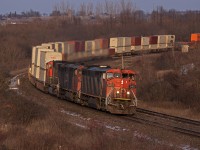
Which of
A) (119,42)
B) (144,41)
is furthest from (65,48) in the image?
(144,41)

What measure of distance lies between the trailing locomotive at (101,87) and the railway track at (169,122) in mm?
942

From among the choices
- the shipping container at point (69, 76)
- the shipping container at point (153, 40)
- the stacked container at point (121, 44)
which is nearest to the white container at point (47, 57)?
the shipping container at point (69, 76)

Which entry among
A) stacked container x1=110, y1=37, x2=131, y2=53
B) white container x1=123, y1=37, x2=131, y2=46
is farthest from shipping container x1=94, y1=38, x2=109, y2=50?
white container x1=123, y1=37, x2=131, y2=46

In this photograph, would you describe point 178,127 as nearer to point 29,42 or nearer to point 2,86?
point 2,86

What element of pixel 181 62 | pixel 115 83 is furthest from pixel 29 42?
pixel 115 83

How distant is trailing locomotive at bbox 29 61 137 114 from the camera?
2325 centimetres

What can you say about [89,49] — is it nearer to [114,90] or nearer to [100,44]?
[100,44]

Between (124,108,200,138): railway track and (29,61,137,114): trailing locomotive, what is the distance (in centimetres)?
94

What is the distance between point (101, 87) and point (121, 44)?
40.6 metres

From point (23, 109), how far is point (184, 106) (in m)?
11.3

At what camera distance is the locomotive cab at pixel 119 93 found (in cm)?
2317

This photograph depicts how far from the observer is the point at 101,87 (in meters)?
23.9

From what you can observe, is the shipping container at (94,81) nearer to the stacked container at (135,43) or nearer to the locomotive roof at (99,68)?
the locomotive roof at (99,68)

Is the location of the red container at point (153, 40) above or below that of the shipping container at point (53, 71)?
above
